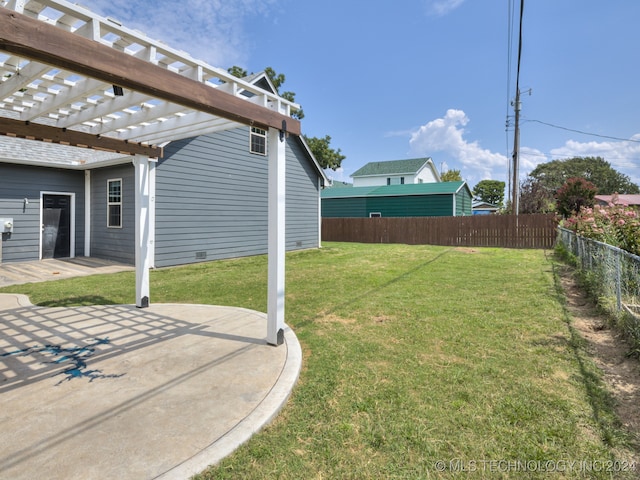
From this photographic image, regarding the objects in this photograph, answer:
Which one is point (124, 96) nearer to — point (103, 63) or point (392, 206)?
point (103, 63)

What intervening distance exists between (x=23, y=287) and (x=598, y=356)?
8596 millimetres

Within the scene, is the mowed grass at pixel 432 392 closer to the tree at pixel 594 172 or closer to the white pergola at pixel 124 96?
the white pergola at pixel 124 96

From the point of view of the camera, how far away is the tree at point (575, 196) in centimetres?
1266

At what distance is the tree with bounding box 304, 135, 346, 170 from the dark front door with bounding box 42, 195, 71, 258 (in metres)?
19.6

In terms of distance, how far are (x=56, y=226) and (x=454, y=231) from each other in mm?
14979

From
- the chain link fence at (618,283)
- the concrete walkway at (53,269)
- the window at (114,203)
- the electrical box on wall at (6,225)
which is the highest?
the window at (114,203)

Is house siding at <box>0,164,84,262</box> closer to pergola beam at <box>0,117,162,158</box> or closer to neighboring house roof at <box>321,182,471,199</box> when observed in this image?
pergola beam at <box>0,117,162,158</box>

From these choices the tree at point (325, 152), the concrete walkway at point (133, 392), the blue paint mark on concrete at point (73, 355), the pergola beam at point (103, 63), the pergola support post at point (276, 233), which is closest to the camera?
the pergola beam at point (103, 63)

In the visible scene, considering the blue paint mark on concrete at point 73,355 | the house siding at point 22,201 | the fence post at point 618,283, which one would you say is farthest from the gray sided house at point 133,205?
the fence post at point 618,283

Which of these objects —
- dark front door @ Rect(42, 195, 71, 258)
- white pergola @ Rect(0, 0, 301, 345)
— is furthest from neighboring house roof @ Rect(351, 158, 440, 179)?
white pergola @ Rect(0, 0, 301, 345)

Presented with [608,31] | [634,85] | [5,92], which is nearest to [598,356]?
[5,92]

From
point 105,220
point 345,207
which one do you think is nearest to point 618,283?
point 105,220

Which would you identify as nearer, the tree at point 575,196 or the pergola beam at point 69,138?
the pergola beam at point 69,138

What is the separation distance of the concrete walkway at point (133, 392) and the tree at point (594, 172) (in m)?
52.4
